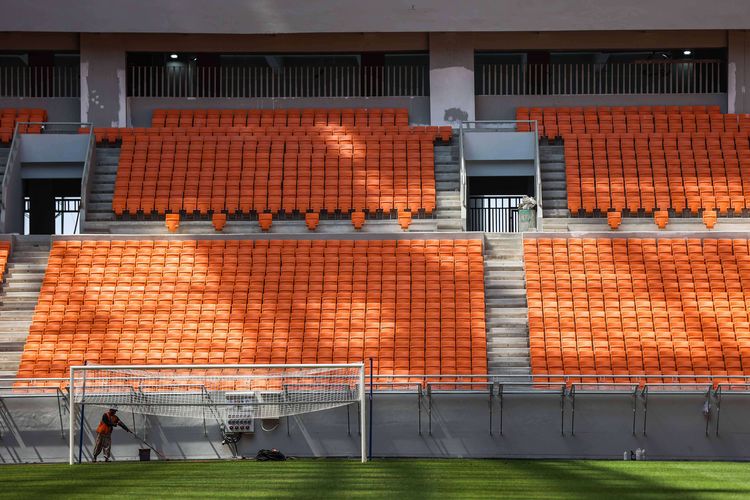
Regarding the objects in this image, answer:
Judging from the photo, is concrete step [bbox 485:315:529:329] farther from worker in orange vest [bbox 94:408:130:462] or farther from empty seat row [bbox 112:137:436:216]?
worker in orange vest [bbox 94:408:130:462]

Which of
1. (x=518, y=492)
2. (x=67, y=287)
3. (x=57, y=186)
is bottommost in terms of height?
(x=518, y=492)

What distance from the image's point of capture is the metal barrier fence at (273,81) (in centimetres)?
3350

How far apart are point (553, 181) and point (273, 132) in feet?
23.3

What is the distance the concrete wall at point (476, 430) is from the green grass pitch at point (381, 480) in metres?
2.35

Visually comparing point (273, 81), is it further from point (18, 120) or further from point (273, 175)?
point (18, 120)

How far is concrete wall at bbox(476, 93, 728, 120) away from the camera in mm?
32812

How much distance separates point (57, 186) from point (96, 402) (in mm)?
15250

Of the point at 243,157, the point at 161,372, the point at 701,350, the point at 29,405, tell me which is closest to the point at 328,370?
the point at 161,372

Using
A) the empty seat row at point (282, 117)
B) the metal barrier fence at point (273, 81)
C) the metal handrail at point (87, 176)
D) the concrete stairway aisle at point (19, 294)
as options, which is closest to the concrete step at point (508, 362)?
the concrete stairway aisle at point (19, 294)

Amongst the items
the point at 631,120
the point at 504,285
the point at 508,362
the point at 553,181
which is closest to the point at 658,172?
the point at 553,181

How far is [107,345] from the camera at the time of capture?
78.3 feet

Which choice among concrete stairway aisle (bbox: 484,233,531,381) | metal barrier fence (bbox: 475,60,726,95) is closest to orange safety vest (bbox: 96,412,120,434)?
concrete stairway aisle (bbox: 484,233,531,381)

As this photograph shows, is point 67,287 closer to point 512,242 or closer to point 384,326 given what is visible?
point 384,326

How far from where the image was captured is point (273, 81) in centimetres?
3362
